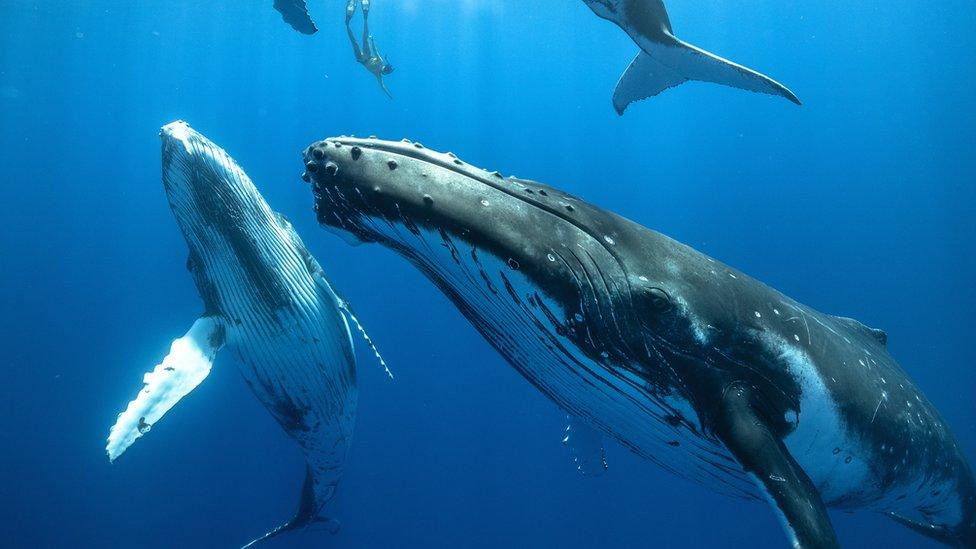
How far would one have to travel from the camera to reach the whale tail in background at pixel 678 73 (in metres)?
6.29

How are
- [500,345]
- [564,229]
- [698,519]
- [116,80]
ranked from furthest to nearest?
[116,80]
[698,519]
[500,345]
[564,229]

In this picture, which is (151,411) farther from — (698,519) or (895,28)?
(895,28)

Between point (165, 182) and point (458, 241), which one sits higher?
point (458, 241)

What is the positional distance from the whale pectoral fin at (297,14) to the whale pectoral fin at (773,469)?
911 centimetres

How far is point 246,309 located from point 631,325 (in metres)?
5.44

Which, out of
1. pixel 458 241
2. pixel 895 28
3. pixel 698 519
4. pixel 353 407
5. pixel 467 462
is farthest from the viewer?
pixel 895 28

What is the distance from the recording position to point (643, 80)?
8.21 metres

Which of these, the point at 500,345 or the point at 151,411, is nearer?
the point at 500,345

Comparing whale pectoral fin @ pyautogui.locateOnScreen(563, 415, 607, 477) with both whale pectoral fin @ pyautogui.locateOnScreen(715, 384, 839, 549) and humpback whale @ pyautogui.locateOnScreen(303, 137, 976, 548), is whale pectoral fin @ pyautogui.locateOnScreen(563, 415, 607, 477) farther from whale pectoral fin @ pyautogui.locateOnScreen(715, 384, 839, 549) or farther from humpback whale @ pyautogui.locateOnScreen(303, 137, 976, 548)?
whale pectoral fin @ pyautogui.locateOnScreen(715, 384, 839, 549)

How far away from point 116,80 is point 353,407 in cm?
3964

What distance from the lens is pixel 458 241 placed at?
2.55 meters

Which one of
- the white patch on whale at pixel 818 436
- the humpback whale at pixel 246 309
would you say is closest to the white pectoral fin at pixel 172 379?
the humpback whale at pixel 246 309

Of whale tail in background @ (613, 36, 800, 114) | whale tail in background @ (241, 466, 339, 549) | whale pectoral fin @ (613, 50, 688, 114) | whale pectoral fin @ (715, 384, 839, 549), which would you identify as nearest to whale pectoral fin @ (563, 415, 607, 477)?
whale pectoral fin @ (715, 384, 839, 549)

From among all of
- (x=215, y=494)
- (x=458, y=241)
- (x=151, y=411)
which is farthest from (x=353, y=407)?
(x=215, y=494)
